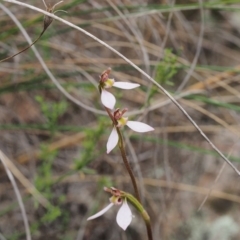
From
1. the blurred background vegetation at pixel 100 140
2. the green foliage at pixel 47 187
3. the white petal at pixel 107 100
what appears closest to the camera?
the white petal at pixel 107 100

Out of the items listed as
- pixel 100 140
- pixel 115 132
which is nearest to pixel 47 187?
pixel 100 140

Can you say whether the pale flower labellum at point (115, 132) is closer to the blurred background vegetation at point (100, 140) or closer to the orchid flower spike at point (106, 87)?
the orchid flower spike at point (106, 87)

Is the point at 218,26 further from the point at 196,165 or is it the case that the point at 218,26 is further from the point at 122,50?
the point at 196,165

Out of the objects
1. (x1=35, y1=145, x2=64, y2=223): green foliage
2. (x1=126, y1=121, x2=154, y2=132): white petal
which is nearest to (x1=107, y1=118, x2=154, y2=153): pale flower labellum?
(x1=126, y1=121, x2=154, y2=132): white petal

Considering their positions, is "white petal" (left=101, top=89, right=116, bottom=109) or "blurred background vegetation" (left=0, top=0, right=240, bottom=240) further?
"blurred background vegetation" (left=0, top=0, right=240, bottom=240)

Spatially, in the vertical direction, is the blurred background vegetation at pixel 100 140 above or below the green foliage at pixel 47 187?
above

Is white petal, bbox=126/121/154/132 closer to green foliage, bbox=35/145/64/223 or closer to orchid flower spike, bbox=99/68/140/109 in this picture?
orchid flower spike, bbox=99/68/140/109

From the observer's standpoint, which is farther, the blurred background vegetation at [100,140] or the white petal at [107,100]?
the blurred background vegetation at [100,140]

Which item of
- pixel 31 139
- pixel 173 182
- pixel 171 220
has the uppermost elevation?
pixel 31 139

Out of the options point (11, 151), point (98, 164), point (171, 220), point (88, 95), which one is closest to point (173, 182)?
point (171, 220)

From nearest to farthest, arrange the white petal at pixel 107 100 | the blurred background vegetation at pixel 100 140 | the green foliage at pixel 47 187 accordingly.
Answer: the white petal at pixel 107 100 < the green foliage at pixel 47 187 < the blurred background vegetation at pixel 100 140

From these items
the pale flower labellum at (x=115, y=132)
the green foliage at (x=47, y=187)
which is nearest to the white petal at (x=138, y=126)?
the pale flower labellum at (x=115, y=132)
